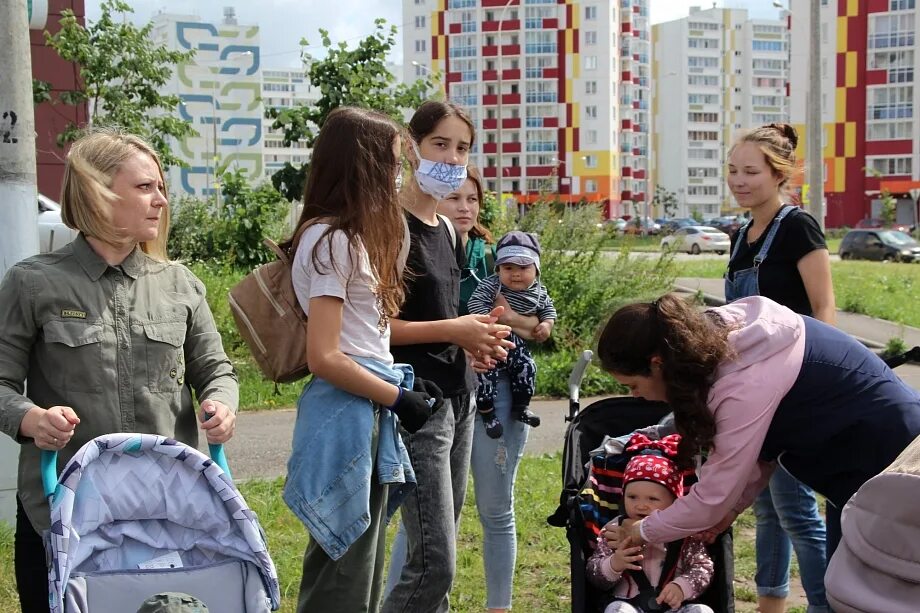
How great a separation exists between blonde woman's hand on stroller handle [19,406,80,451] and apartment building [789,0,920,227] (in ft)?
254

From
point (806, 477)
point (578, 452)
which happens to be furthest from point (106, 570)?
point (806, 477)

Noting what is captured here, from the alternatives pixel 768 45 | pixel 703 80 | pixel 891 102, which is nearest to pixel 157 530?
pixel 891 102

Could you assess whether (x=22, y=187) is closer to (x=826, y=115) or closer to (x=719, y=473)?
(x=719, y=473)

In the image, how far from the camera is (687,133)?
11656 centimetres

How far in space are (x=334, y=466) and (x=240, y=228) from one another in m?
9.89

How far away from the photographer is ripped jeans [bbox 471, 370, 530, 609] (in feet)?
13.3

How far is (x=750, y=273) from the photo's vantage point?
4090 millimetres

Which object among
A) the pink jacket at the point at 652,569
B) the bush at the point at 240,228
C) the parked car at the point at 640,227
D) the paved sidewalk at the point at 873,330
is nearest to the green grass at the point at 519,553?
the pink jacket at the point at 652,569

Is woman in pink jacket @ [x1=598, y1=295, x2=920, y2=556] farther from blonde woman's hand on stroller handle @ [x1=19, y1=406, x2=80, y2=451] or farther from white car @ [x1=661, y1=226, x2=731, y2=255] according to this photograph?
white car @ [x1=661, y1=226, x2=731, y2=255]

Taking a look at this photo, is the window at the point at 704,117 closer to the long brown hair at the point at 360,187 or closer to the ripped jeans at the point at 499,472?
the ripped jeans at the point at 499,472

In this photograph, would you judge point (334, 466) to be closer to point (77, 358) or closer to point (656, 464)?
point (77, 358)

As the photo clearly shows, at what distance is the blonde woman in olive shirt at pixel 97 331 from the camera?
9.14 ft

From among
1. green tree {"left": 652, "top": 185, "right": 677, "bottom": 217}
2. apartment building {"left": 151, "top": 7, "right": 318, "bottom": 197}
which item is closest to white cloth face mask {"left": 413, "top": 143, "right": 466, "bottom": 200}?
apartment building {"left": 151, "top": 7, "right": 318, "bottom": 197}

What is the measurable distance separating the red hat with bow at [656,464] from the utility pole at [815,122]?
1174cm
